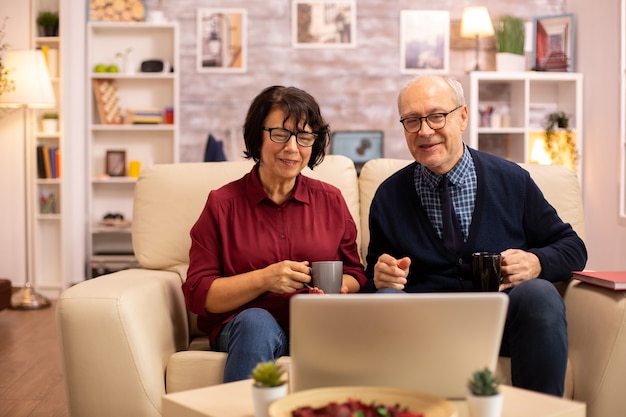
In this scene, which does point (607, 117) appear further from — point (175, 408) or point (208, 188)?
point (175, 408)

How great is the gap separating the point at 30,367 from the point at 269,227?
1.96 m

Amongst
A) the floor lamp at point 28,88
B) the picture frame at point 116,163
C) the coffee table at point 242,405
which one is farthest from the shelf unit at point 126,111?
the coffee table at point 242,405

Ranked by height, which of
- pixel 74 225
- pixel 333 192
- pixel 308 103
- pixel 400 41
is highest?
pixel 400 41

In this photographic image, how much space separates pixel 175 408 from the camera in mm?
1518

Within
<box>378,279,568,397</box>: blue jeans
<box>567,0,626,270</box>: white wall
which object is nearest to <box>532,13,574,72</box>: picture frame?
<box>567,0,626,270</box>: white wall

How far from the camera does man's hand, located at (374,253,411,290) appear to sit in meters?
2.08

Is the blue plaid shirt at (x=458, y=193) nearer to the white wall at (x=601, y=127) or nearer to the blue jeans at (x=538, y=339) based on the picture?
the blue jeans at (x=538, y=339)

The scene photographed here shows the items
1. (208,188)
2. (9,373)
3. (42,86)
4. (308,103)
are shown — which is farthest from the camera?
(42,86)

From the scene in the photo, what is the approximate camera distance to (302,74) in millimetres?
6426

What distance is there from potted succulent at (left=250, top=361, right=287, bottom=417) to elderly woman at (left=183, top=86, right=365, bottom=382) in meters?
0.80

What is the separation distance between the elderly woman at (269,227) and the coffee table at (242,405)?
565 millimetres

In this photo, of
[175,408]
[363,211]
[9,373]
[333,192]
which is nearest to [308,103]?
[333,192]

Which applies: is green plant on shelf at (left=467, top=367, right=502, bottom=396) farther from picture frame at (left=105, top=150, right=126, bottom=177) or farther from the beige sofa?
picture frame at (left=105, top=150, right=126, bottom=177)

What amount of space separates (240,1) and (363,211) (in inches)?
160
